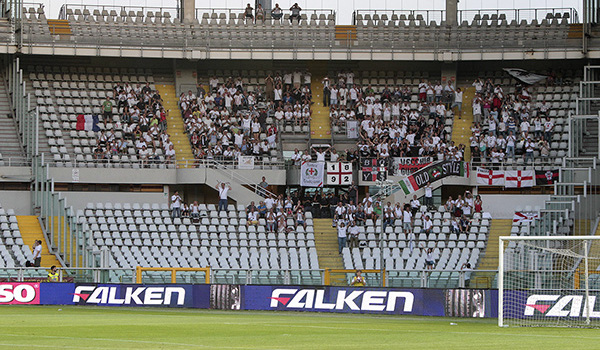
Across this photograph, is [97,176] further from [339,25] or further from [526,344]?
[526,344]

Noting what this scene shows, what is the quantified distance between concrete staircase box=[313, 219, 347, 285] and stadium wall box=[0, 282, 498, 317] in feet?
33.9

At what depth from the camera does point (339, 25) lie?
49.9 meters

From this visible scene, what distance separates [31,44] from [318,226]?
15.4m

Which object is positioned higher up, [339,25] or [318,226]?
[339,25]

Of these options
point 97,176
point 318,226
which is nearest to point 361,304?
point 318,226

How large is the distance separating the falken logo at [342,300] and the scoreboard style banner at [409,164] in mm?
16501

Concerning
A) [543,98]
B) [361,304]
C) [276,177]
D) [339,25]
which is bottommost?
[361,304]

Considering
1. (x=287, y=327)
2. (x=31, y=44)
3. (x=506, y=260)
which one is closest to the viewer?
(x=287, y=327)

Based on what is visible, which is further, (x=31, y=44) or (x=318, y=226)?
(x=31, y=44)

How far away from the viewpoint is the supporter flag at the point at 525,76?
159ft

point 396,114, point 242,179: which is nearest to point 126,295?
point 242,179

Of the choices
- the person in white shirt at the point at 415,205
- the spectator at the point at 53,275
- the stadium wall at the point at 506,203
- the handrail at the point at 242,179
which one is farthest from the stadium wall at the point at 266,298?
the stadium wall at the point at 506,203

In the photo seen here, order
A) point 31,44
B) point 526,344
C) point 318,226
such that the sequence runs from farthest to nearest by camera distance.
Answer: point 31,44 → point 318,226 → point 526,344

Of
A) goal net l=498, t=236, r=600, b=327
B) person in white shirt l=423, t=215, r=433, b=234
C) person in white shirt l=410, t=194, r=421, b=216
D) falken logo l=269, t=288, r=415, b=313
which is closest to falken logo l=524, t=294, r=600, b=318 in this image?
goal net l=498, t=236, r=600, b=327
